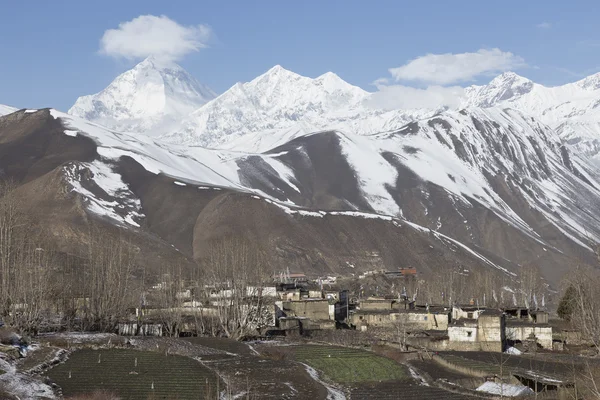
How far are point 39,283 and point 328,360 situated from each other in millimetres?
25096

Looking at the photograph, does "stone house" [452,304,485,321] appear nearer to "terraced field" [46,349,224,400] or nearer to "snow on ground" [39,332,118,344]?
"snow on ground" [39,332,118,344]

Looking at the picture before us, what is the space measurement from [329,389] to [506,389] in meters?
10.6

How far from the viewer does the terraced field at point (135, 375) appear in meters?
51.2

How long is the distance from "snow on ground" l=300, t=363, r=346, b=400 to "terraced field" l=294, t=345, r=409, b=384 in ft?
2.88

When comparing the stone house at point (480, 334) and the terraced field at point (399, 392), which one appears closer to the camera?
the terraced field at point (399, 392)

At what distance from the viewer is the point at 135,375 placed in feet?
186

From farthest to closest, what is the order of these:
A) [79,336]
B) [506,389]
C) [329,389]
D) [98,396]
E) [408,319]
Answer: [408,319]
[79,336]
[329,389]
[506,389]
[98,396]

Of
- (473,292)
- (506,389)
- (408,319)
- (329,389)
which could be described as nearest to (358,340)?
(408,319)

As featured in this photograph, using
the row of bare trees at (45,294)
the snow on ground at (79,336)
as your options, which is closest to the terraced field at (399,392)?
the snow on ground at (79,336)

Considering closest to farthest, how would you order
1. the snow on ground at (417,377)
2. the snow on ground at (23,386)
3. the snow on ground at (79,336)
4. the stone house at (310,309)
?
the snow on ground at (23,386) < the snow on ground at (417,377) < the snow on ground at (79,336) < the stone house at (310,309)

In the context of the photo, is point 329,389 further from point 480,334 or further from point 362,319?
point 362,319

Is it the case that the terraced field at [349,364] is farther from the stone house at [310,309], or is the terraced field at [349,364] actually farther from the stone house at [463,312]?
the stone house at [463,312]

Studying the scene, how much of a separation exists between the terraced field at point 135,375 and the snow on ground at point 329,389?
6440 millimetres

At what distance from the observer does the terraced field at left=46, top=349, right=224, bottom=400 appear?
2014 inches
